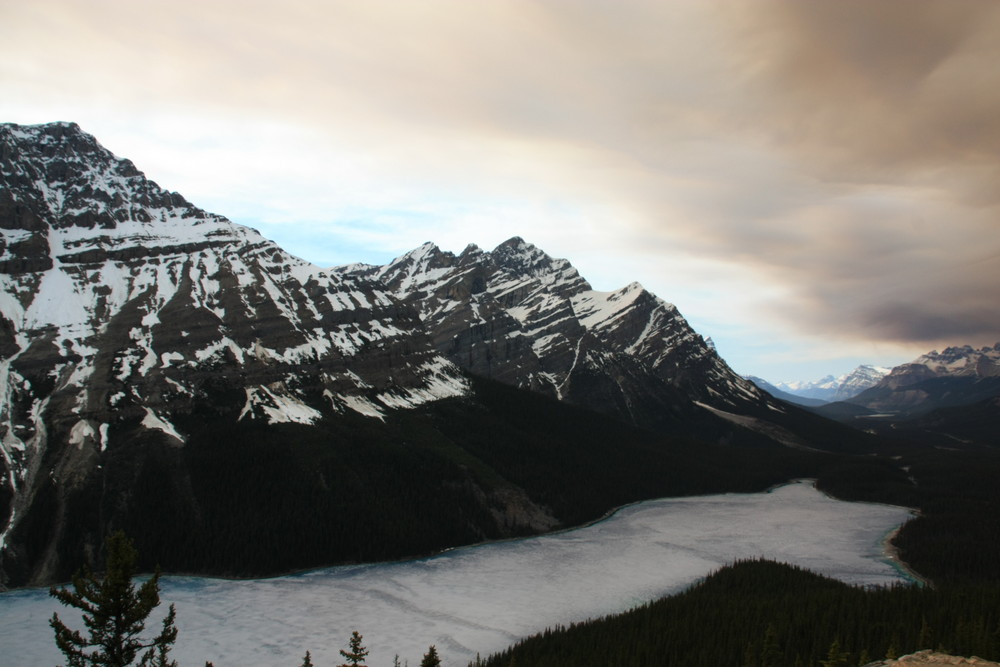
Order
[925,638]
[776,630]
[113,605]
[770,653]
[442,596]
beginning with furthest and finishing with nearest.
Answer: [442,596], [776,630], [925,638], [770,653], [113,605]

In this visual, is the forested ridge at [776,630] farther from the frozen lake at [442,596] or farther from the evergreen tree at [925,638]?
the frozen lake at [442,596]

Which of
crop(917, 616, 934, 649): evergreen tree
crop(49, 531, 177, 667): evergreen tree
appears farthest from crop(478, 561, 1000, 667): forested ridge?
crop(49, 531, 177, 667): evergreen tree

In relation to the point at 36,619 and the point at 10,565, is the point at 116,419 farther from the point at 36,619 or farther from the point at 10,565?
the point at 36,619

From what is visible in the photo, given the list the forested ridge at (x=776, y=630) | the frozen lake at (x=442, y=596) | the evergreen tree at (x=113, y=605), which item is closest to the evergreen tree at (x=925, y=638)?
the forested ridge at (x=776, y=630)

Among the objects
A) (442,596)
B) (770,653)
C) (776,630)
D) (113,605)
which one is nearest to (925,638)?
(776,630)

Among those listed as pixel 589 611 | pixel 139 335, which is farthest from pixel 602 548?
pixel 139 335

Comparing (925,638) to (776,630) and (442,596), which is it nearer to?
(776,630)

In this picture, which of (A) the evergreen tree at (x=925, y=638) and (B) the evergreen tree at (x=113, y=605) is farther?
(A) the evergreen tree at (x=925, y=638)

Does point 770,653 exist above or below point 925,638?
below
